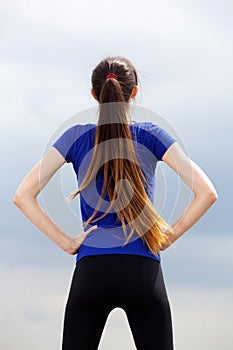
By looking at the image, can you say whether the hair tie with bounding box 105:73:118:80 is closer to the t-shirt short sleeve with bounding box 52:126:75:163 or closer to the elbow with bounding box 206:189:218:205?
the t-shirt short sleeve with bounding box 52:126:75:163

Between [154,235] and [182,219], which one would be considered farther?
[182,219]

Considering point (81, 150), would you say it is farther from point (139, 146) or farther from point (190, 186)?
point (190, 186)

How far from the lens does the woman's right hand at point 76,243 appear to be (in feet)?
10.5

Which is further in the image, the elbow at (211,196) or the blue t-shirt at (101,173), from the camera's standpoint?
the elbow at (211,196)

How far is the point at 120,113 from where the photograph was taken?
3293 millimetres

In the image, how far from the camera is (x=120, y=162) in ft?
10.6

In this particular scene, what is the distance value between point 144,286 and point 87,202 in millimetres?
517

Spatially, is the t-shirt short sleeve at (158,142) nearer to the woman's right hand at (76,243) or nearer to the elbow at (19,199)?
the woman's right hand at (76,243)

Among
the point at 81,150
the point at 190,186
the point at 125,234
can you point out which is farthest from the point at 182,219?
the point at 81,150

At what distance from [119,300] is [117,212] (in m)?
0.44

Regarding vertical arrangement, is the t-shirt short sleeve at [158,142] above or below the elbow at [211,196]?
above

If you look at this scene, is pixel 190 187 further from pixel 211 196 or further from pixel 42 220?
pixel 42 220

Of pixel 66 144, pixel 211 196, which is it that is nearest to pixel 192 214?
pixel 211 196

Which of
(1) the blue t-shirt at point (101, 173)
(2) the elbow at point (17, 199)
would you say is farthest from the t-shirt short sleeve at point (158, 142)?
(2) the elbow at point (17, 199)
